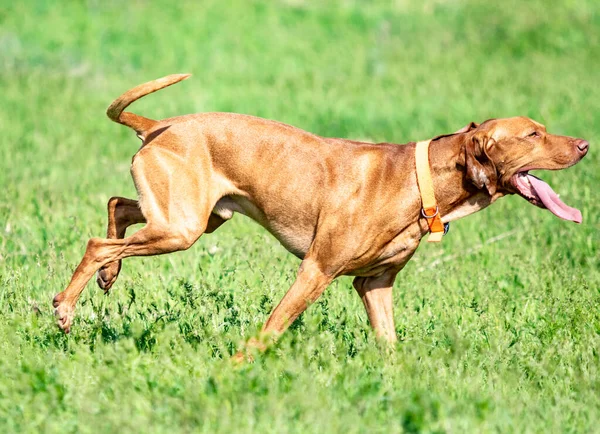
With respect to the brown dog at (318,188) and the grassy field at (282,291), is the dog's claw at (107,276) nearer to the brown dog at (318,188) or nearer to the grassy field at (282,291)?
the grassy field at (282,291)

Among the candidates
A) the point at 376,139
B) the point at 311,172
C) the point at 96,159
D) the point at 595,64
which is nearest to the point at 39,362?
the point at 311,172

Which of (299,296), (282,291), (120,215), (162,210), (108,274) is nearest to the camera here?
(299,296)

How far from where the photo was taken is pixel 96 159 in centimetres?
1143

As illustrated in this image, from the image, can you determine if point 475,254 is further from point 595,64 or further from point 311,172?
point 595,64

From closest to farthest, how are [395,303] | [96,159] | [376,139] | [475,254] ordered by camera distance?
[395,303], [475,254], [96,159], [376,139]

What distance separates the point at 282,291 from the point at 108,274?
124cm

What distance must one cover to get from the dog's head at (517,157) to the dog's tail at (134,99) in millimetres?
1903

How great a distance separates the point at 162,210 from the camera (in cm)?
624

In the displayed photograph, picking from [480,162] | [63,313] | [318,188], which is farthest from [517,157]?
[63,313]

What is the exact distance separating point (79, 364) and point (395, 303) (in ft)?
8.67

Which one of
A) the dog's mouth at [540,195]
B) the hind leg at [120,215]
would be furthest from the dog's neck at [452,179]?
the hind leg at [120,215]

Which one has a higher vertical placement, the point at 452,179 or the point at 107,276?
the point at 452,179

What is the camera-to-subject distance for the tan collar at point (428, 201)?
6.08m

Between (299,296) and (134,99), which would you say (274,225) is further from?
(134,99)
